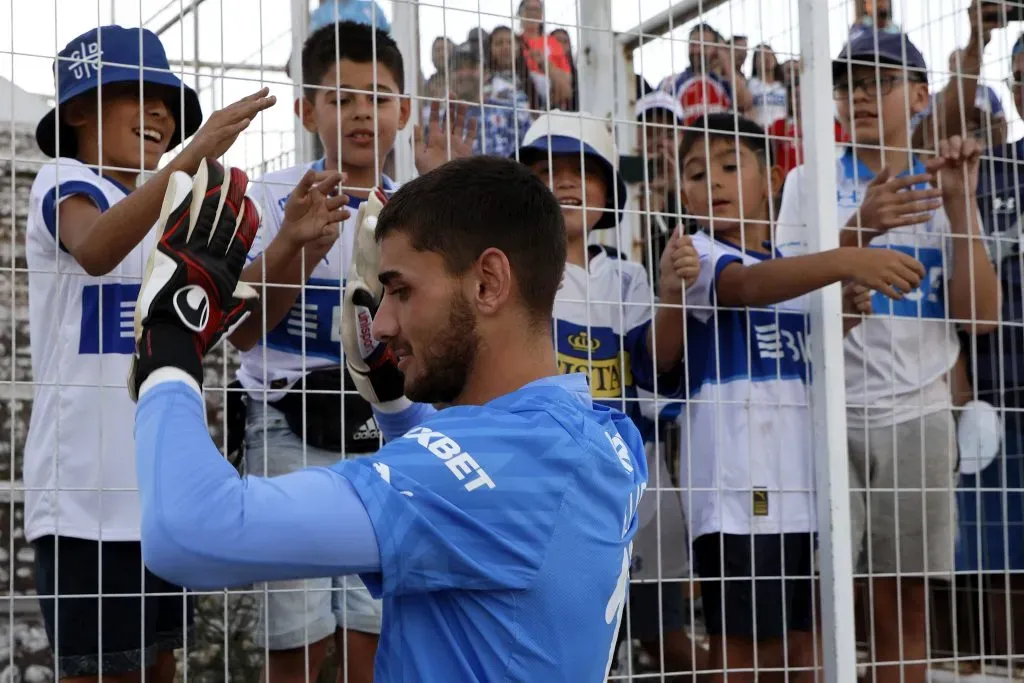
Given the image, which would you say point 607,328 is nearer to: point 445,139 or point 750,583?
point 445,139

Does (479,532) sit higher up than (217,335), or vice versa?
(217,335)

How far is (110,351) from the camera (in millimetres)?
3139

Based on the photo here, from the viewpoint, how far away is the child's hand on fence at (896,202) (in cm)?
392

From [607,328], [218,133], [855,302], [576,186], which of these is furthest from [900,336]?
[218,133]

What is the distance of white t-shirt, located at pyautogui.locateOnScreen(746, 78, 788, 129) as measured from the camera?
14.2 ft

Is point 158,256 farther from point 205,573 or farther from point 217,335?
point 205,573

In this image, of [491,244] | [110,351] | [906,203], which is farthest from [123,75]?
[906,203]

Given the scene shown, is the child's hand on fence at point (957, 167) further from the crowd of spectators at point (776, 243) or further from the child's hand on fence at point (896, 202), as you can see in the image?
the child's hand on fence at point (896, 202)

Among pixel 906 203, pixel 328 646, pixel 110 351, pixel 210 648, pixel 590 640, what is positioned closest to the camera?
pixel 590 640

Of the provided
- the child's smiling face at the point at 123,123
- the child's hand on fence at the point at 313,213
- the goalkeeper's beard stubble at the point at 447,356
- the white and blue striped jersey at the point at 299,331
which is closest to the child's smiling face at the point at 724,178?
the white and blue striped jersey at the point at 299,331

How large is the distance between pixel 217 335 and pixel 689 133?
8.38ft

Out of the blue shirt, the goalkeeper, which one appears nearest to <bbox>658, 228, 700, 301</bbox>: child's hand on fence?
the blue shirt

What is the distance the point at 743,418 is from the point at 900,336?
69cm

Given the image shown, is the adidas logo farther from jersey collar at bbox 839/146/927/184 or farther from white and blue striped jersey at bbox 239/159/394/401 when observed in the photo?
jersey collar at bbox 839/146/927/184
